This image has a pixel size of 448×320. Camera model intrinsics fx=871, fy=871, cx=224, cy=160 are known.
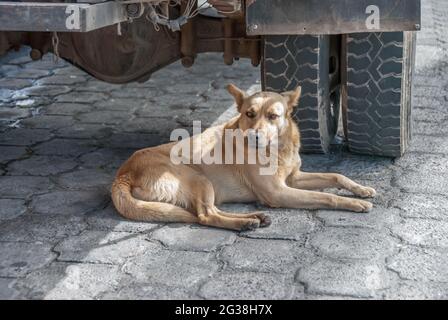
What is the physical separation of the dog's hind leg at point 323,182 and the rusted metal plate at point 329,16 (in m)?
0.71

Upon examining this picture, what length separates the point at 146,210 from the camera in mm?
3971

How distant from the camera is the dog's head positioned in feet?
13.3

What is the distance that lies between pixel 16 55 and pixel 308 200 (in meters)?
4.22

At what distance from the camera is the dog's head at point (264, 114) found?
4066mm

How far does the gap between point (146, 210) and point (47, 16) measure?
969 millimetres

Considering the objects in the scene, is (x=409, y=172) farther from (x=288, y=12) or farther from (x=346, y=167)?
(x=288, y=12)

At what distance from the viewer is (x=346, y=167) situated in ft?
15.4

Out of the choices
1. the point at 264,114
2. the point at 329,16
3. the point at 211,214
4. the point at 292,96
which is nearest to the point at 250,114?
the point at 264,114

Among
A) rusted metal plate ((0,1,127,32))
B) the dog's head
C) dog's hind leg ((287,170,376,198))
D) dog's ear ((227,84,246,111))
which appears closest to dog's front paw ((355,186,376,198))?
dog's hind leg ((287,170,376,198))

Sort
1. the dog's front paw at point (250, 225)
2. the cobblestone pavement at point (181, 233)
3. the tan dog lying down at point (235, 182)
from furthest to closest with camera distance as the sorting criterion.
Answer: the tan dog lying down at point (235, 182) → the dog's front paw at point (250, 225) → the cobblestone pavement at point (181, 233)

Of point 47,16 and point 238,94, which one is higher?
point 47,16

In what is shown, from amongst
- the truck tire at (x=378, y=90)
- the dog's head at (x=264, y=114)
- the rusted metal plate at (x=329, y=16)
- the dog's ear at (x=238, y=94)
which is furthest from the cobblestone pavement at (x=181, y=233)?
the rusted metal plate at (x=329, y=16)

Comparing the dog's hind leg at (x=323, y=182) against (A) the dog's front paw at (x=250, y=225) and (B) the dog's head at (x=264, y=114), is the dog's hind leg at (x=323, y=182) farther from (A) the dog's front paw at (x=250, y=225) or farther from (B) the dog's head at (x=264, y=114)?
(A) the dog's front paw at (x=250, y=225)

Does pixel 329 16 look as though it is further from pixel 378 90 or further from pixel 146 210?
pixel 146 210
